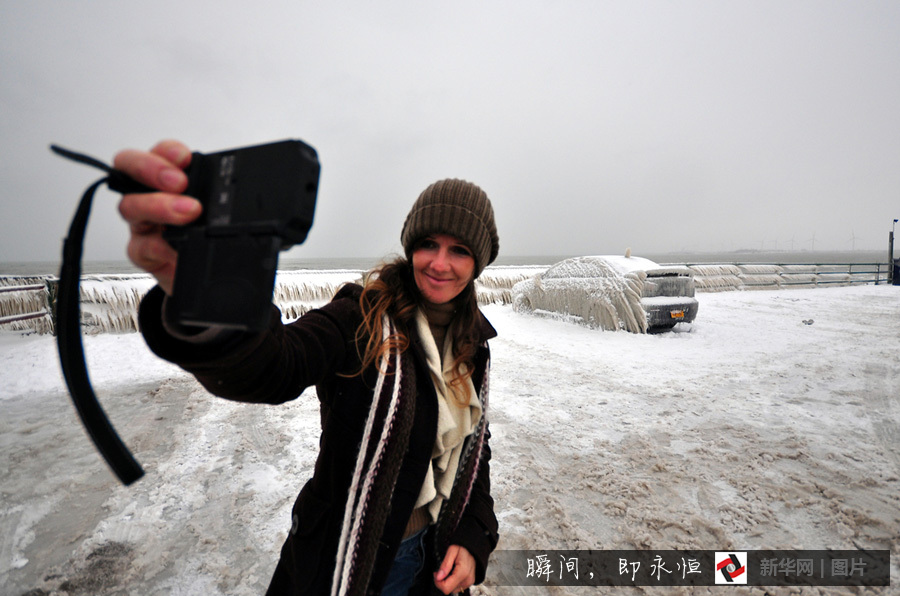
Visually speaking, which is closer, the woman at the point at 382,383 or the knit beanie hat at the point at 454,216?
the woman at the point at 382,383

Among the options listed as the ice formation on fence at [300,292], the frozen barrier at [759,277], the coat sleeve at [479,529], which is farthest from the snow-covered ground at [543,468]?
the frozen barrier at [759,277]

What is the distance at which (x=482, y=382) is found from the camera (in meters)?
1.39

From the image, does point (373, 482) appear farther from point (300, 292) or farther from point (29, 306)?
point (29, 306)

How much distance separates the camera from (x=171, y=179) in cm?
59

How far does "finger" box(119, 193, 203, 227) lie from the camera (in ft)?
1.87

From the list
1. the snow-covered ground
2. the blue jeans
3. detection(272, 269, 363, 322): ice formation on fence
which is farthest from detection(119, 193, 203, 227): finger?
detection(272, 269, 363, 322): ice formation on fence

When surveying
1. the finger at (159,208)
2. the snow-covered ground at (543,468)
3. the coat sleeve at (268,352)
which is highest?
the finger at (159,208)

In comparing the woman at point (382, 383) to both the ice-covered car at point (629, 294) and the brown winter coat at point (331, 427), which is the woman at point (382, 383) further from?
the ice-covered car at point (629, 294)

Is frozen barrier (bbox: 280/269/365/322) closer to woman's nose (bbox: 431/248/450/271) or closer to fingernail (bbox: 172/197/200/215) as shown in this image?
woman's nose (bbox: 431/248/450/271)

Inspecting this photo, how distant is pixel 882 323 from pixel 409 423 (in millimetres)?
9987

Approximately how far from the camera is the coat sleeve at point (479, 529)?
4.15 feet

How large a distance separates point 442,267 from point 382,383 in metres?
0.44

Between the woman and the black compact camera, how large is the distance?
4cm

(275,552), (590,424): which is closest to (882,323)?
(590,424)
